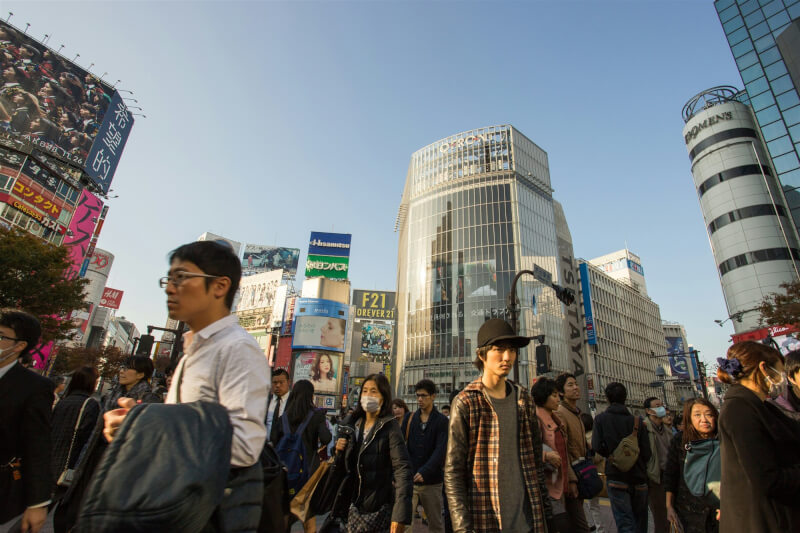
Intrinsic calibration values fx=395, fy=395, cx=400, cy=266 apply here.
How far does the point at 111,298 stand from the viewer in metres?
88.6

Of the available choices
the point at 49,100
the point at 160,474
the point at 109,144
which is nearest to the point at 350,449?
the point at 160,474

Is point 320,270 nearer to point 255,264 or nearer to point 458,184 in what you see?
point 458,184

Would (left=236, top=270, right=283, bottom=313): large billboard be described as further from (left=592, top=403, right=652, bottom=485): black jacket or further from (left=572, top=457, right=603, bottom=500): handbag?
(left=572, top=457, right=603, bottom=500): handbag

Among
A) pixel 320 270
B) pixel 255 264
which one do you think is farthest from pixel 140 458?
pixel 255 264

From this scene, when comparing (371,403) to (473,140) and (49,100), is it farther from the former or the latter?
(473,140)

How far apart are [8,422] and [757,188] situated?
169ft

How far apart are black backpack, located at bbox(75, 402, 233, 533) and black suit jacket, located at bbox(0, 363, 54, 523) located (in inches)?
90.1

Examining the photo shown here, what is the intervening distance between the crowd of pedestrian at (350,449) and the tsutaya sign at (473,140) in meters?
55.2

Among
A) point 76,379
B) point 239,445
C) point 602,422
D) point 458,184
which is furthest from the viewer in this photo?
point 458,184

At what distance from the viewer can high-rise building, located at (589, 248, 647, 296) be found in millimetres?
99438

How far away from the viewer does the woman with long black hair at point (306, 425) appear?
4653 mm

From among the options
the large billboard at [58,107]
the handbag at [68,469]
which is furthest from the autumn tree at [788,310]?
the large billboard at [58,107]

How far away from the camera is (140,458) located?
1.13m

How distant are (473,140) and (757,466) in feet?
192
